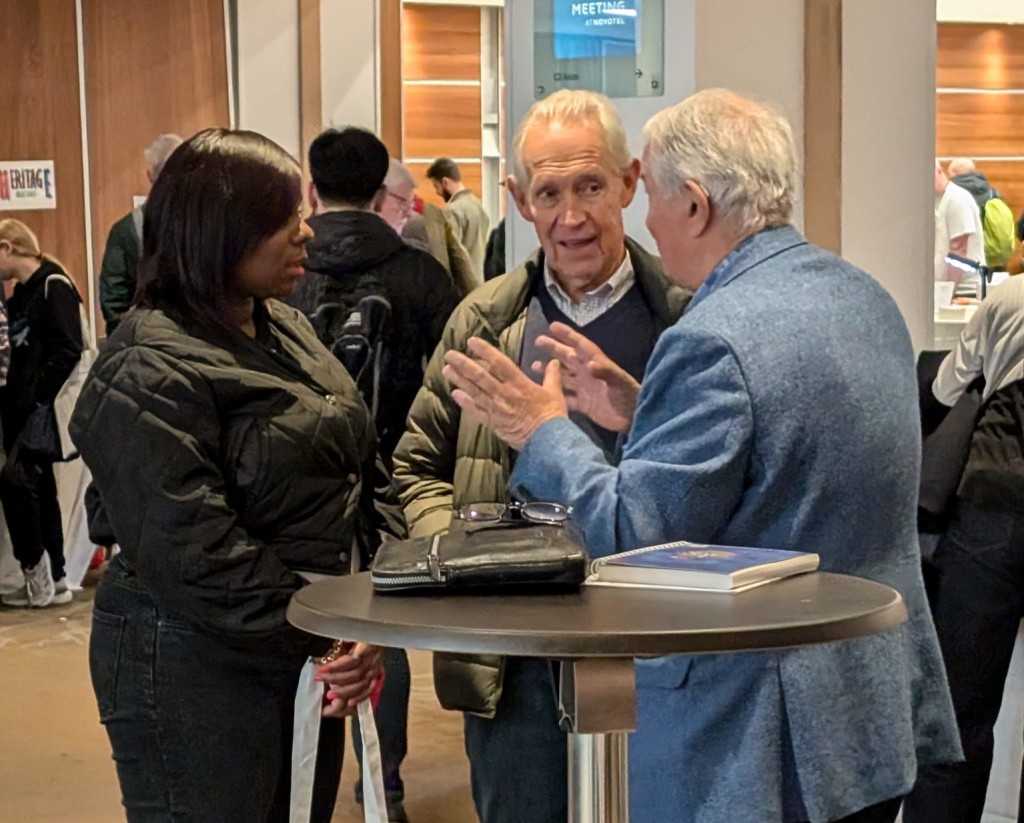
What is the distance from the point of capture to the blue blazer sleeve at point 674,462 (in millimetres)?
1934

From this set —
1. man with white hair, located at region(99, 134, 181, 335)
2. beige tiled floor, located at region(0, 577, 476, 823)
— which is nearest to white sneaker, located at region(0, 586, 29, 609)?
beige tiled floor, located at region(0, 577, 476, 823)

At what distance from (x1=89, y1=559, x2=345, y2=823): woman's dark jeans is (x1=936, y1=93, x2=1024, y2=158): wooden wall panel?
35.2 feet

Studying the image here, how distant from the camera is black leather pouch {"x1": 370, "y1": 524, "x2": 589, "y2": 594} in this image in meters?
1.75

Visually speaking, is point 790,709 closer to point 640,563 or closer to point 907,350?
point 640,563

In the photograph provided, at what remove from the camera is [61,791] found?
4523 millimetres

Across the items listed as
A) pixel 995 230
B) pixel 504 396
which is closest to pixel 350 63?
pixel 995 230

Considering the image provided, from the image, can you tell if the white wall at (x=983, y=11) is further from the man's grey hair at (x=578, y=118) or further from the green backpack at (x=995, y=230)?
the man's grey hair at (x=578, y=118)

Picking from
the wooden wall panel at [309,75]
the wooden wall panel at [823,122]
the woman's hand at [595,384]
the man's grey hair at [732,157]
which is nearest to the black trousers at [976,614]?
the wooden wall panel at [823,122]

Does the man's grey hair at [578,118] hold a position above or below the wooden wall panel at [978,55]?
below

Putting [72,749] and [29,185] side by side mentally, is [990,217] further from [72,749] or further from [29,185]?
[72,749]

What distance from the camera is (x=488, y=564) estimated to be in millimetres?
1754

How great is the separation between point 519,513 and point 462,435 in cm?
68

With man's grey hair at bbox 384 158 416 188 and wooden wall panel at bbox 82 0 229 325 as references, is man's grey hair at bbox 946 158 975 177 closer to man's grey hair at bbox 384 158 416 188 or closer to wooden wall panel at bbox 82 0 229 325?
wooden wall panel at bbox 82 0 229 325

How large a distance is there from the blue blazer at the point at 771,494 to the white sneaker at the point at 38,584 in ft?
17.0
